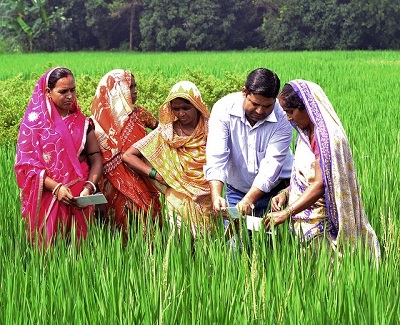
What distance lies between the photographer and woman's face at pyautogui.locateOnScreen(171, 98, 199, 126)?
349 cm

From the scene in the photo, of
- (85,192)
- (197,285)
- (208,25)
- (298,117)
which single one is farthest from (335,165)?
(208,25)

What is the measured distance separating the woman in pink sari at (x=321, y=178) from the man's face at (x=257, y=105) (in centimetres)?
23

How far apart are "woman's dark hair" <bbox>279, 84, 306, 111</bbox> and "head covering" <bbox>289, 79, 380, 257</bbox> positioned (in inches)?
0.8

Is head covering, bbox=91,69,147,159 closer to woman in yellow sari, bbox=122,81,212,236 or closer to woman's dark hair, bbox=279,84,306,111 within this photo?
woman in yellow sari, bbox=122,81,212,236

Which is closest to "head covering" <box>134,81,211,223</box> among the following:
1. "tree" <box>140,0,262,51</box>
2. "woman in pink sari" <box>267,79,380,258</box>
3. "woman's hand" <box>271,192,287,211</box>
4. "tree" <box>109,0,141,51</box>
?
"woman's hand" <box>271,192,287,211</box>

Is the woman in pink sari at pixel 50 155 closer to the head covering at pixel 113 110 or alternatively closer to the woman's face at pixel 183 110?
the head covering at pixel 113 110

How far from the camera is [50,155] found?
11.5ft

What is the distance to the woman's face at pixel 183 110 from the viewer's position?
11.5 feet

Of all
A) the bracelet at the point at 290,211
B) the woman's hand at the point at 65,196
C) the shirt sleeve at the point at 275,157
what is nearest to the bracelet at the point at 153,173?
the woman's hand at the point at 65,196

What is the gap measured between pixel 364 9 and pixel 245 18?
19.3 ft

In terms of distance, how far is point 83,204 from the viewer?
129 inches

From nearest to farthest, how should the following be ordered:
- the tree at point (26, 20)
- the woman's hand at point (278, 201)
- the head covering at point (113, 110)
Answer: the woman's hand at point (278, 201), the head covering at point (113, 110), the tree at point (26, 20)

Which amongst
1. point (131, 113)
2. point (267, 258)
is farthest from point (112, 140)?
point (267, 258)

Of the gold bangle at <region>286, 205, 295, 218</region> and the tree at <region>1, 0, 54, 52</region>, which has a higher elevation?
the gold bangle at <region>286, 205, 295, 218</region>
